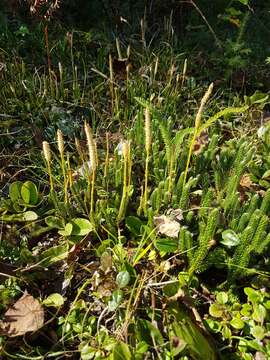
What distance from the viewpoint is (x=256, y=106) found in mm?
3047

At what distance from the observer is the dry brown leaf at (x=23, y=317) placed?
1.65 metres

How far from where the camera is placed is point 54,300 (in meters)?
1.77

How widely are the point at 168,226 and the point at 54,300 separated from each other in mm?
561

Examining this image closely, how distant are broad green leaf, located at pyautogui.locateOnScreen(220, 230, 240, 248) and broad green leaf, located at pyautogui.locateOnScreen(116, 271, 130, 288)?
1.50ft

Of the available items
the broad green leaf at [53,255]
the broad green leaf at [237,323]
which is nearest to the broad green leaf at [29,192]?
the broad green leaf at [53,255]

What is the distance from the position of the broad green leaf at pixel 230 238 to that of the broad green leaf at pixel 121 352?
2.04ft

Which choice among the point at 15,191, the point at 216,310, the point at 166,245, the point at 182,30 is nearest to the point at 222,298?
the point at 216,310

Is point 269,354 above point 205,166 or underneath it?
underneath

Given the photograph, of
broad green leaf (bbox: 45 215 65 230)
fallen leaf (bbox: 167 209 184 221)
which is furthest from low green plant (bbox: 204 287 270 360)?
broad green leaf (bbox: 45 215 65 230)

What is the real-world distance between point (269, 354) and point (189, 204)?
80 cm

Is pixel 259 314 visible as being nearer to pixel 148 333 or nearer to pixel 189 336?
pixel 189 336

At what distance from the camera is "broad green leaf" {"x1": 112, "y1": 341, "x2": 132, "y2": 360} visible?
5.03 ft

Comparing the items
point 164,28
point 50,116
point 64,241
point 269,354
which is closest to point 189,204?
point 64,241

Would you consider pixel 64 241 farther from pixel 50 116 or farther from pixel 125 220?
pixel 50 116
